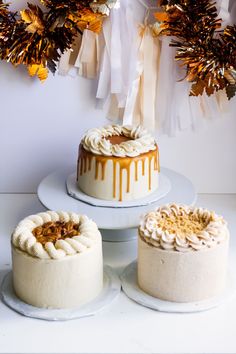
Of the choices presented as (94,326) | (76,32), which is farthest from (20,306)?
(76,32)

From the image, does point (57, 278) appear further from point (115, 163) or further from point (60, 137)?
point (60, 137)

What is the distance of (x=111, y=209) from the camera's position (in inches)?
61.1

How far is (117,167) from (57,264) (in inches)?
12.9

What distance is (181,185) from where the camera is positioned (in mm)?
1687

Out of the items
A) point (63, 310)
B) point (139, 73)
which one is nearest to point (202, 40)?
point (139, 73)

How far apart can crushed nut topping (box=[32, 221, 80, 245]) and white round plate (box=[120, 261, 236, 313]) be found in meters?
0.15

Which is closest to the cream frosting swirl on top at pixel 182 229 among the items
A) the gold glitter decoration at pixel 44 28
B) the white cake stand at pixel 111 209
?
the white cake stand at pixel 111 209

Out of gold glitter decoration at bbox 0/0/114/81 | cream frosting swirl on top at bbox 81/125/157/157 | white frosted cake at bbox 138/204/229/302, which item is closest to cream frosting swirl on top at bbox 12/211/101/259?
white frosted cake at bbox 138/204/229/302

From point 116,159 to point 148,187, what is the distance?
0.35 feet

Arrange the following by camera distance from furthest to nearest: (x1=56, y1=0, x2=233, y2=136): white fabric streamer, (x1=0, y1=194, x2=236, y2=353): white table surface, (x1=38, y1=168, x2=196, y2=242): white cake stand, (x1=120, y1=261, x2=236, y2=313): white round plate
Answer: (x1=56, y1=0, x2=233, y2=136): white fabric streamer → (x1=38, y1=168, x2=196, y2=242): white cake stand → (x1=120, y1=261, x2=236, y2=313): white round plate → (x1=0, y1=194, x2=236, y2=353): white table surface

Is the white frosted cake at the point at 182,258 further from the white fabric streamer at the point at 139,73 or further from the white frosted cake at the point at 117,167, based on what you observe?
the white fabric streamer at the point at 139,73

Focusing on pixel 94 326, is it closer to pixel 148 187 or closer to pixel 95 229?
pixel 95 229

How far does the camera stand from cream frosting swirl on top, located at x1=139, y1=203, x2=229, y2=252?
1.31m

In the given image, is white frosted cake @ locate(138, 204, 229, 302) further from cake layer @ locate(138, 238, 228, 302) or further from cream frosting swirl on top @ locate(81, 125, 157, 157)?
cream frosting swirl on top @ locate(81, 125, 157, 157)
